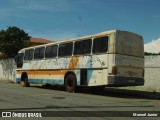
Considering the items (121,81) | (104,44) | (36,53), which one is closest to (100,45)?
(104,44)

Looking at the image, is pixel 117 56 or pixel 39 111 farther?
pixel 117 56

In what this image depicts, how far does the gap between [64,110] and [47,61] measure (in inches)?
494

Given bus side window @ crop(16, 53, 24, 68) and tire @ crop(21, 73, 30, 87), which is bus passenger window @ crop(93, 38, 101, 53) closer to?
tire @ crop(21, 73, 30, 87)

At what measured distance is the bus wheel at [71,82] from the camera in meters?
20.8

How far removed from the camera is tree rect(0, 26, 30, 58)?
147 ft

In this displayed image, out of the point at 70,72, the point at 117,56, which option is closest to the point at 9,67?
the point at 70,72

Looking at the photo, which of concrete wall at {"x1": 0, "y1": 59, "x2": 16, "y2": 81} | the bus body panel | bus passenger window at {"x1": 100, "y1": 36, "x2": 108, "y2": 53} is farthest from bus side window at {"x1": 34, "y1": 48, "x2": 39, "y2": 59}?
concrete wall at {"x1": 0, "y1": 59, "x2": 16, "y2": 81}

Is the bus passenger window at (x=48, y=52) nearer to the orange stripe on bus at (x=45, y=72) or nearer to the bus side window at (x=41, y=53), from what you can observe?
the bus side window at (x=41, y=53)

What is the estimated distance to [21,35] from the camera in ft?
154

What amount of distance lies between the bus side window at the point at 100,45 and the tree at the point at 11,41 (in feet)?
89.1

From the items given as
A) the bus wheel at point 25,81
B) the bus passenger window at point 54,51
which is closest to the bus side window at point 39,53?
the bus passenger window at point 54,51

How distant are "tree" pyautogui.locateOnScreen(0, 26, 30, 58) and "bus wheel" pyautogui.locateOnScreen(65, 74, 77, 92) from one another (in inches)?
964

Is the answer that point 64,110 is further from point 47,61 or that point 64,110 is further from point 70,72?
point 47,61

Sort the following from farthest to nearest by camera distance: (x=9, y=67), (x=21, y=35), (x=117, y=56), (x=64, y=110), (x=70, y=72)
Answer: (x=21, y=35), (x=9, y=67), (x=70, y=72), (x=117, y=56), (x=64, y=110)
